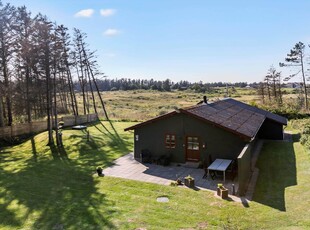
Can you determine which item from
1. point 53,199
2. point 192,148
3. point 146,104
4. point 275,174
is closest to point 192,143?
point 192,148

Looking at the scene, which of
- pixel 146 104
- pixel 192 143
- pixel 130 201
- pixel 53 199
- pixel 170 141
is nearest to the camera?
pixel 130 201

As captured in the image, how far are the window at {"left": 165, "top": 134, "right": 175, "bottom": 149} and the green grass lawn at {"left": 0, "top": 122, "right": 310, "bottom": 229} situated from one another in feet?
12.9

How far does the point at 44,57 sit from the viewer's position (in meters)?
21.8

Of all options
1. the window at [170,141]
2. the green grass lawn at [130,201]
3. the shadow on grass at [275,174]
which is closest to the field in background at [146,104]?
the shadow on grass at [275,174]

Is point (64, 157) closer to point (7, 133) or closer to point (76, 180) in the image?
point (76, 180)

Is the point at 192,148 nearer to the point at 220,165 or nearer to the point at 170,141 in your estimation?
the point at 170,141

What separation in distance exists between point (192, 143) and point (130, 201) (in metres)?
6.44

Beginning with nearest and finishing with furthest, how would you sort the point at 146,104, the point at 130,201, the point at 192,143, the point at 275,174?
1. the point at 130,201
2. the point at 275,174
3. the point at 192,143
4. the point at 146,104

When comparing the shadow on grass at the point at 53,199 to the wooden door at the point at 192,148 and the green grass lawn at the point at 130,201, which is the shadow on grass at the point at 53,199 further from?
the wooden door at the point at 192,148

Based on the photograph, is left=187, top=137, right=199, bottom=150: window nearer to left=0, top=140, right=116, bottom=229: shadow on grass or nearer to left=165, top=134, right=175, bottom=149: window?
left=165, top=134, right=175, bottom=149: window

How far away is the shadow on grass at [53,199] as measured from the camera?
977 centimetres

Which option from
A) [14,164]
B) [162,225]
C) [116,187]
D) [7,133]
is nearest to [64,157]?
[14,164]

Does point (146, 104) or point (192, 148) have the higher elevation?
point (192, 148)

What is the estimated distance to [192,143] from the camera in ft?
54.2
